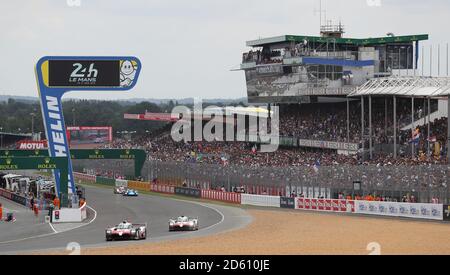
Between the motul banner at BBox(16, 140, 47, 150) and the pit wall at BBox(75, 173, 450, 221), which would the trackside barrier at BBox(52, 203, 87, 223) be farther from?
the motul banner at BBox(16, 140, 47, 150)

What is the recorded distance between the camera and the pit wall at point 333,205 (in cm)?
5028

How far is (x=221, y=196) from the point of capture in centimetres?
6994

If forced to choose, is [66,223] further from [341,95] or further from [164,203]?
[341,95]

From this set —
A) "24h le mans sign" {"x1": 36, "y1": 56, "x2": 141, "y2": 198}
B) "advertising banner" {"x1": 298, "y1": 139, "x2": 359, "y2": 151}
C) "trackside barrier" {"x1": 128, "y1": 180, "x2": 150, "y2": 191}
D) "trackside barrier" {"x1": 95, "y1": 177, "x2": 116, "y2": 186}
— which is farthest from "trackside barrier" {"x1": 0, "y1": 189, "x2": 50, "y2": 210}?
"advertising banner" {"x1": 298, "y1": 139, "x2": 359, "y2": 151}

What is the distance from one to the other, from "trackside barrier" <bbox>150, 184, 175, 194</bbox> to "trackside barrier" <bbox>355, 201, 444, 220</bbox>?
2686cm

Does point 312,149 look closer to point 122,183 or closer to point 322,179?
point 122,183

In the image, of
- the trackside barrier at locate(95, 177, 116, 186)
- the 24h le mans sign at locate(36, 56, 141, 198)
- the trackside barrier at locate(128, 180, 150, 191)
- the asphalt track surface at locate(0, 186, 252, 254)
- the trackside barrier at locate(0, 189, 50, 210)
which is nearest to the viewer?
the asphalt track surface at locate(0, 186, 252, 254)

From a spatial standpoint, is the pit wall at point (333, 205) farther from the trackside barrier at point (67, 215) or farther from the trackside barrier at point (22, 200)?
the trackside barrier at point (67, 215)

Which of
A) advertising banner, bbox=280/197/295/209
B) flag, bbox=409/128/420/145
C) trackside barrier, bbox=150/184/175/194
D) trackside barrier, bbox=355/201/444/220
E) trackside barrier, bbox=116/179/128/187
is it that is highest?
flag, bbox=409/128/420/145

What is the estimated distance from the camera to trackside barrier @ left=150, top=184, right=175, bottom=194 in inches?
3109

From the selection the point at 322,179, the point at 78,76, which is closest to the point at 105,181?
the point at 78,76

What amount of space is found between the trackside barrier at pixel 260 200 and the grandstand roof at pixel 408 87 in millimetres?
12580

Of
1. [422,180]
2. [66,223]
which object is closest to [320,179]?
[422,180]

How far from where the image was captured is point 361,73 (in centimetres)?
8575
